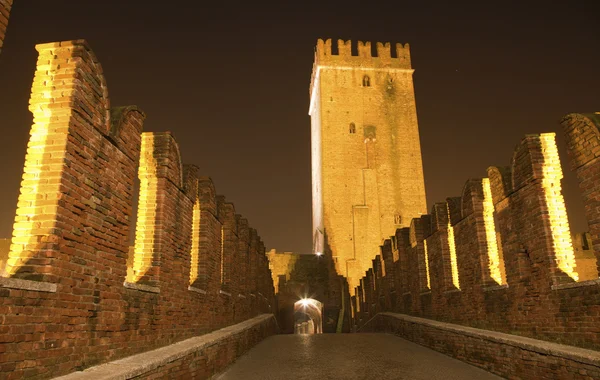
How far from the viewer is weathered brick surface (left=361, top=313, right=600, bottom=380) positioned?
5.20m

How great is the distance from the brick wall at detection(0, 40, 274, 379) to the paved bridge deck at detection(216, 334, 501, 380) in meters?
2.06

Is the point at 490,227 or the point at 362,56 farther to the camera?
the point at 362,56

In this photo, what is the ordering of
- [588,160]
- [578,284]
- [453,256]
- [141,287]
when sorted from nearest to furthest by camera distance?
[141,287] → [588,160] → [578,284] → [453,256]

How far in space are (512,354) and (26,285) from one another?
6396 millimetres

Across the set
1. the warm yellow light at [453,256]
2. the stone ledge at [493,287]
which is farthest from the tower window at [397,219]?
the stone ledge at [493,287]

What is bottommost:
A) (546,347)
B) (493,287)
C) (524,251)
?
(546,347)

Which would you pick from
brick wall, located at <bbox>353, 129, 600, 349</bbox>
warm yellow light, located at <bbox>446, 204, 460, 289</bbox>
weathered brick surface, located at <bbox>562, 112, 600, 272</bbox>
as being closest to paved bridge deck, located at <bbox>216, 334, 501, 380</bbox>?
brick wall, located at <bbox>353, 129, 600, 349</bbox>

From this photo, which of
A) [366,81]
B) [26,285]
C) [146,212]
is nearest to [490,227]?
[146,212]

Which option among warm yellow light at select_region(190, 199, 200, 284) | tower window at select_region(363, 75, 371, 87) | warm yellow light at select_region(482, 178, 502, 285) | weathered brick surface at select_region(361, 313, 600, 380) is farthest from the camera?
tower window at select_region(363, 75, 371, 87)

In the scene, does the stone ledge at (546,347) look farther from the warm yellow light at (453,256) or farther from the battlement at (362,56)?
the battlement at (362,56)

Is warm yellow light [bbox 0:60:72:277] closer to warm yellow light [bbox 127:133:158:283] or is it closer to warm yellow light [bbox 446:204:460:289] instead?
warm yellow light [bbox 127:133:158:283]

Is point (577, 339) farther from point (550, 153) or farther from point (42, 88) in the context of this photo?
point (42, 88)

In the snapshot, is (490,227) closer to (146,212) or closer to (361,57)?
(146,212)

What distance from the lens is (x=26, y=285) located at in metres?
3.46
